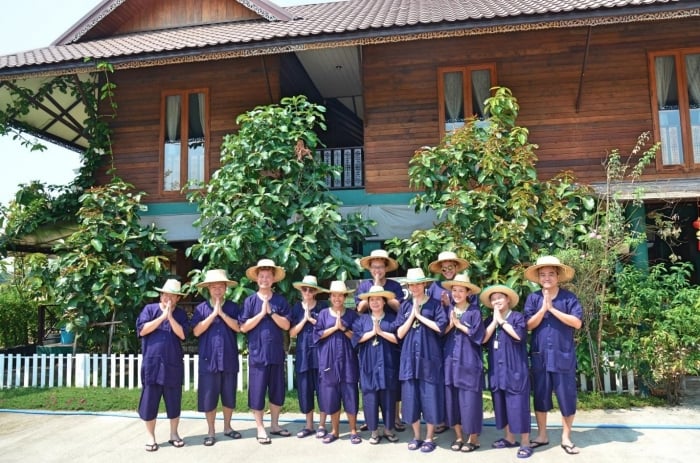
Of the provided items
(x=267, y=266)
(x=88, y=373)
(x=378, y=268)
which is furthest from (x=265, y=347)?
(x=88, y=373)

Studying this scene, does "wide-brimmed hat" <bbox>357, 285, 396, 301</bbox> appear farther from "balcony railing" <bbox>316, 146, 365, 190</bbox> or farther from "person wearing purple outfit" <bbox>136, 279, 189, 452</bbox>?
"balcony railing" <bbox>316, 146, 365, 190</bbox>

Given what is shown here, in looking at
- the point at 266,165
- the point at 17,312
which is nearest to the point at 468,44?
the point at 266,165

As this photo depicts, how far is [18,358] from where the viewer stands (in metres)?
8.34

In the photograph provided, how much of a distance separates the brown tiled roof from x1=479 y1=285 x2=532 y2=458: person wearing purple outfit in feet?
17.2

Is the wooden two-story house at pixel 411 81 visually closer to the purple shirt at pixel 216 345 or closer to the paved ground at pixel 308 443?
the paved ground at pixel 308 443

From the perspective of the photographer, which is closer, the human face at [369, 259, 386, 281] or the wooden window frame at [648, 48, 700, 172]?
the human face at [369, 259, 386, 281]

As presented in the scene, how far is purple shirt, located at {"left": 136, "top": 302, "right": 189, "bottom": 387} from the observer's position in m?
5.28

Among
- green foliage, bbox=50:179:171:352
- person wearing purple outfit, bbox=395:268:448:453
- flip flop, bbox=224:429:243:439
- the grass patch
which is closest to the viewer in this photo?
person wearing purple outfit, bbox=395:268:448:453

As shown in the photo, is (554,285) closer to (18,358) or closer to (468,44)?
(468,44)

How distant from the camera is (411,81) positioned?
9.95 m

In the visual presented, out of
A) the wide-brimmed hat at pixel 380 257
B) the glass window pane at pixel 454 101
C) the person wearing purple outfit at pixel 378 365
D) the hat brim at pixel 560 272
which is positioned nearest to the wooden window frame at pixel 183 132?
the glass window pane at pixel 454 101

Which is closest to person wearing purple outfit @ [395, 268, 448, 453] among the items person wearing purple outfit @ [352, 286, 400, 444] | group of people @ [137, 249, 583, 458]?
group of people @ [137, 249, 583, 458]

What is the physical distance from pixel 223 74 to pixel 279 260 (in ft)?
16.7

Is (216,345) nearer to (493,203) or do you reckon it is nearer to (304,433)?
(304,433)
